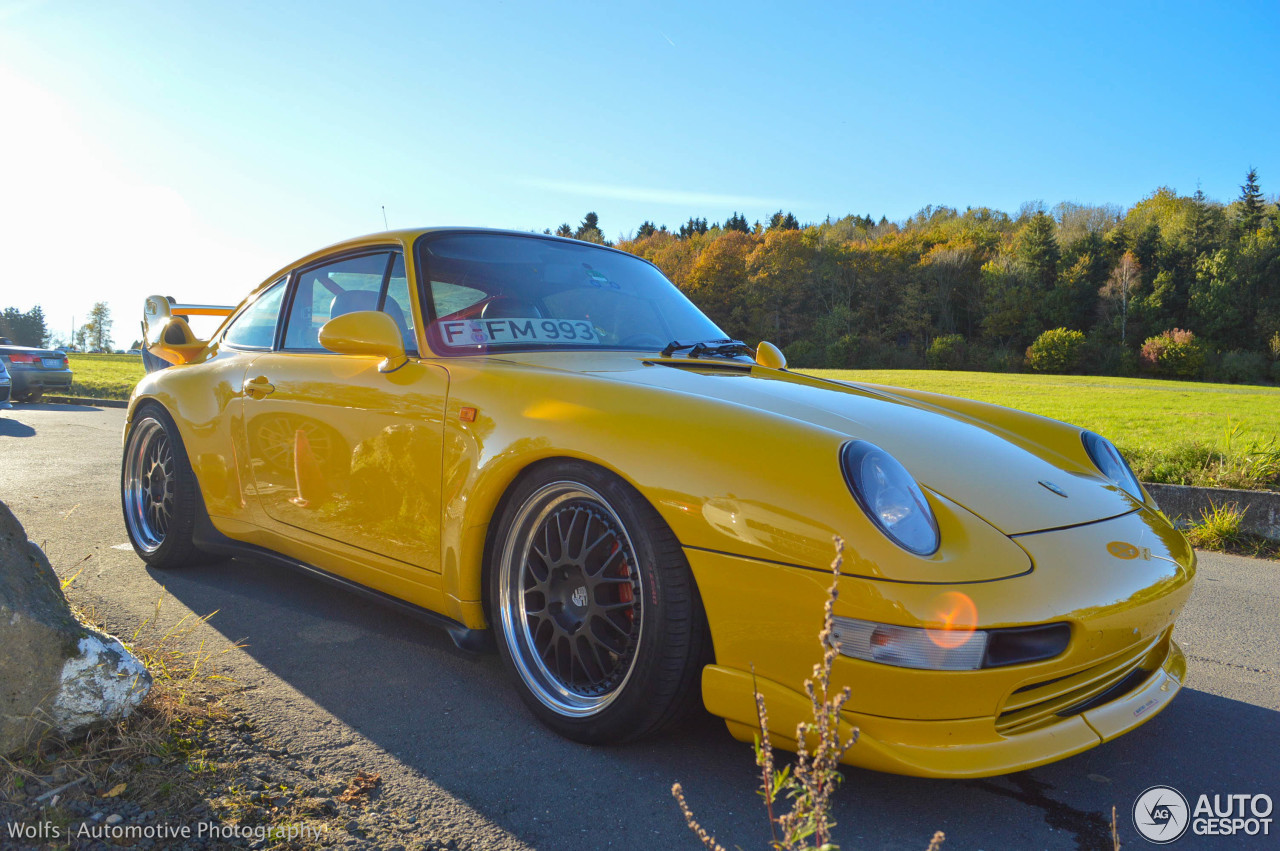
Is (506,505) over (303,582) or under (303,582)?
over

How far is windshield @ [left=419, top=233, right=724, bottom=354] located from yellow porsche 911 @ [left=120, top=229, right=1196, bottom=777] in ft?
0.04

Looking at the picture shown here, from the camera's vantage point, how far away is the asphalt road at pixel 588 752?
5.63 feet

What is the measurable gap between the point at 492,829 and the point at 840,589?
2.90ft

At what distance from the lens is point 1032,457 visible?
2383 millimetres

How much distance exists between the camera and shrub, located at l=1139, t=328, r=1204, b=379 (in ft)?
132

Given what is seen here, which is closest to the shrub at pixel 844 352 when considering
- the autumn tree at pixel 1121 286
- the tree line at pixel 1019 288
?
the tree line at pixel 1019 288

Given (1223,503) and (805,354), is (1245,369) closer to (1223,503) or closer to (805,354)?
(805,354)

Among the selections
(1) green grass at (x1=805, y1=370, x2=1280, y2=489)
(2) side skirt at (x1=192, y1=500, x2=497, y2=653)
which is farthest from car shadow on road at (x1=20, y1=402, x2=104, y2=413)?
(1) green grass at (x1=805, y1=370, x2=1280, y2=489)

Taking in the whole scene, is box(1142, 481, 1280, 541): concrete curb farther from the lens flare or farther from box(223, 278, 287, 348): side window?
box(223, 278, 287, 348): side window

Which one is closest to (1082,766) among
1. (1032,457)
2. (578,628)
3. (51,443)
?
(1032,457)

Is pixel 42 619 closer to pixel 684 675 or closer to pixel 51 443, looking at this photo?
pixel 684 675

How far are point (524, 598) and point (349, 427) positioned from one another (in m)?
0.89

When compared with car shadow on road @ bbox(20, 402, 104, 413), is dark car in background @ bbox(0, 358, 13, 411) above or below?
above

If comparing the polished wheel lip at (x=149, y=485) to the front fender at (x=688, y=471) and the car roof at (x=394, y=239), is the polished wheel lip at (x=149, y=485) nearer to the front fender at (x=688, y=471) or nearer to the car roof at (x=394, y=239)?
the car roof at (x=394, y=239)
